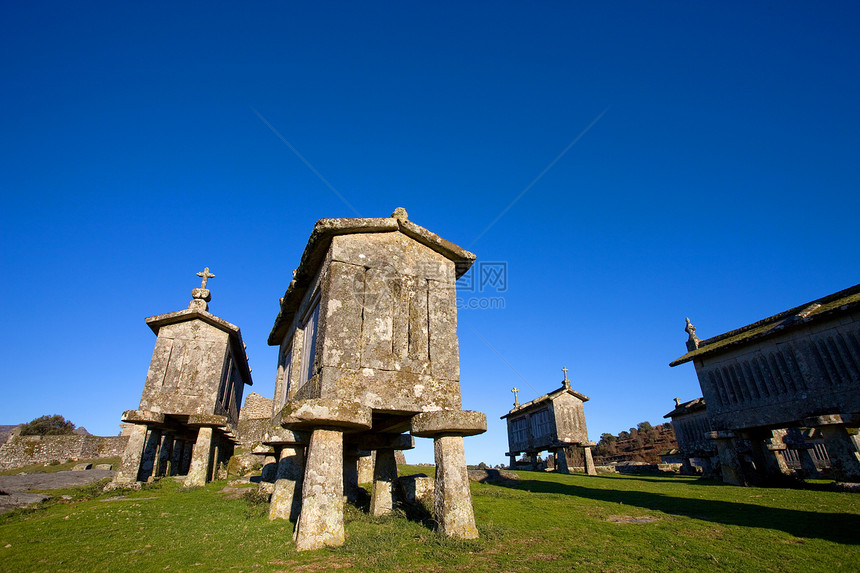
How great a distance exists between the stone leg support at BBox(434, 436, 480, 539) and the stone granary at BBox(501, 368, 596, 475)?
18.4 meters

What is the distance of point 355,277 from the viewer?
6.60 meters

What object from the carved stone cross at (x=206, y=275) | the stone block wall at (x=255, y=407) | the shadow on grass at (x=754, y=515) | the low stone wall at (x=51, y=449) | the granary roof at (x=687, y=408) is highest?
the carved stone cross at (x=206, y=275)

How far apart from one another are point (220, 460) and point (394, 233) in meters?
18.4

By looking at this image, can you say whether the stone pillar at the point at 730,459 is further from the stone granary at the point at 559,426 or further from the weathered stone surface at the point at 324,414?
the weathered stone surface at the point at 324,414

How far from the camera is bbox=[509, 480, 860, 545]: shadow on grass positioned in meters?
6.16

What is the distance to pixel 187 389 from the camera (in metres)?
13.6

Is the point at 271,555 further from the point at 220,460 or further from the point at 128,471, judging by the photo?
the point at 220,460

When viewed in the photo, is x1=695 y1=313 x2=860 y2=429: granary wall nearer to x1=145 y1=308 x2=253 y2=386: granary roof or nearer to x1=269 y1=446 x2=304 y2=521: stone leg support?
x1=269 y1=446 x2=304 y2=521: stone leg support

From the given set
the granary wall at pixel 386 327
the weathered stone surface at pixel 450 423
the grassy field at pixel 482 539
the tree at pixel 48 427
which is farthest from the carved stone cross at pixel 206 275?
the tree at pixel 48 427

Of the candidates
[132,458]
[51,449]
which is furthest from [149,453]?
[51,449]

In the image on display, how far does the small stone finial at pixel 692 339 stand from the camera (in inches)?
689

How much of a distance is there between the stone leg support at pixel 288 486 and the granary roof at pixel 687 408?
2463 centimetres

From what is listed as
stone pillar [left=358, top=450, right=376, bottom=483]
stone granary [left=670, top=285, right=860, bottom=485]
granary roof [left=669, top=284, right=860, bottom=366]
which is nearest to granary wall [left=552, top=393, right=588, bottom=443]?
granary roof [left=669, top=284, right=860, bottom=366]

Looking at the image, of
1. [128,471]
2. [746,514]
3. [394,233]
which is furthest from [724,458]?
[128,471]
